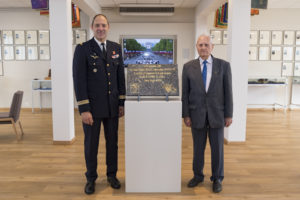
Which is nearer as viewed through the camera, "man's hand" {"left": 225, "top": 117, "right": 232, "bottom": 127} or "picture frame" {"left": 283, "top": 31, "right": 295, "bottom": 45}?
"man's hand" {"left": 225, "top": 117, "right": 232, "bottom": 127}

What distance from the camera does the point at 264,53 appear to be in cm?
813

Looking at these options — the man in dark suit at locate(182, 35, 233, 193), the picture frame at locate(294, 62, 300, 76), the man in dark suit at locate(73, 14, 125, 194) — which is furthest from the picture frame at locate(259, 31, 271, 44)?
the man in dark suit at locate(73, 14, 125, 194)

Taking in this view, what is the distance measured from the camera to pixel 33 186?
9.66ft

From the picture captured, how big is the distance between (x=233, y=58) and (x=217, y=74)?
6.39ft

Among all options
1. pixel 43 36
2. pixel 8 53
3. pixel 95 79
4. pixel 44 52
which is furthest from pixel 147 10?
pixel 95 79

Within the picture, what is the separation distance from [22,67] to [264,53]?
7.34 metres

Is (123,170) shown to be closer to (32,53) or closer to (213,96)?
(213,96)

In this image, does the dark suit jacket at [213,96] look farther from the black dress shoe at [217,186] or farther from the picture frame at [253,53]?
the picture frame at [253,53]

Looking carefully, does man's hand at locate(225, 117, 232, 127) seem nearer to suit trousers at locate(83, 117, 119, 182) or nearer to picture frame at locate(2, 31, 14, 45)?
suit trousers at locate(83, 117, 119, 182)

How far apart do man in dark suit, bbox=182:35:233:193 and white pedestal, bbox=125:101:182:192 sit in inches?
9.1

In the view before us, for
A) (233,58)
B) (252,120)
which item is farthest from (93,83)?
A: (252,120)

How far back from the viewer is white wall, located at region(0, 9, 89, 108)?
25.9 feet

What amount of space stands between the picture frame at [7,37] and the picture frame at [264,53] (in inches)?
294

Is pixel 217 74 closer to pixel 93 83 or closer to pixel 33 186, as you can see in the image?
pixel 93 83
